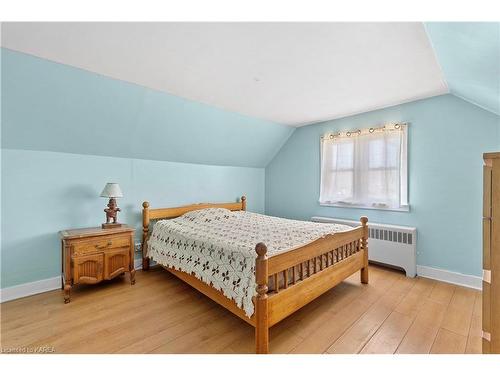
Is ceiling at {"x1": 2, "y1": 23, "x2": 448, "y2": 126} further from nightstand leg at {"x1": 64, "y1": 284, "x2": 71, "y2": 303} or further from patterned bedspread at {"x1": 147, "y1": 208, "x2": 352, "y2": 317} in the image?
nightstand leg at {"x1": 64, "y1": 284, "x2": 71, "y2": 303}

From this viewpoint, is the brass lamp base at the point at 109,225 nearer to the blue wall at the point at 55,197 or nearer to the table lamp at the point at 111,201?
the table lamp at the point at 111,201

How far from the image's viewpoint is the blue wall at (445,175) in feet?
8.73

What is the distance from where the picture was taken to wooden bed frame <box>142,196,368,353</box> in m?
1.62

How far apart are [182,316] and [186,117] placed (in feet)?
7.87

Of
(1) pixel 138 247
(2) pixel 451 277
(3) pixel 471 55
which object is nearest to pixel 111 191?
(1) pixel 138 247

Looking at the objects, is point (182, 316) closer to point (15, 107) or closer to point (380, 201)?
point (15, 107)

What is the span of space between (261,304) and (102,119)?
2.59 m

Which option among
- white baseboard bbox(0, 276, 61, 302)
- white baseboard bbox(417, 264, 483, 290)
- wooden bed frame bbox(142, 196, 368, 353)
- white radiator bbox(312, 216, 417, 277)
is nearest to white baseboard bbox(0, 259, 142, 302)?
white baseboard bbox(0, 276, 61, 302)

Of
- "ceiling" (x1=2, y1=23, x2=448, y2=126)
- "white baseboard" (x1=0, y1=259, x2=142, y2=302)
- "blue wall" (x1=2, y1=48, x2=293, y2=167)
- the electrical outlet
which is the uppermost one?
"ceiling" (x1=2, y1=23, x2=448, y2=126)

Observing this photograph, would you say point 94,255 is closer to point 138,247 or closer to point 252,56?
point 138,247

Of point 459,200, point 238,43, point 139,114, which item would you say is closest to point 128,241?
point 139,114

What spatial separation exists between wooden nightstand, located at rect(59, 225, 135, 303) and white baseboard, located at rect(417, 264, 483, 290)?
3745 millimetres
